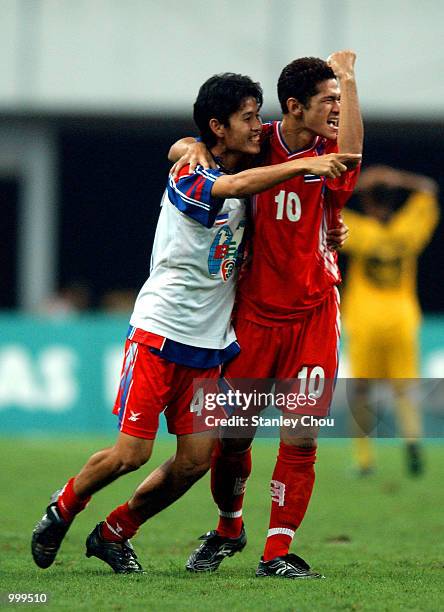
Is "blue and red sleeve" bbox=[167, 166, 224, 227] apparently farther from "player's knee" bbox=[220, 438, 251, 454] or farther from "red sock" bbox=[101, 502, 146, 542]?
"red sock" bbox=[101, 502, 146, 542]

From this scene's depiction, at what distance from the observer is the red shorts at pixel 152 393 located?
21.3 ft

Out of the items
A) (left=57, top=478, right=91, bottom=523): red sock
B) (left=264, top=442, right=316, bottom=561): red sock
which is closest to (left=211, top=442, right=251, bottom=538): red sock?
(left=264, top=442, right=316, bottom=561): red sock

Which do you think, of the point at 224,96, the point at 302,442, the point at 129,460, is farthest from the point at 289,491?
the point at 224,96

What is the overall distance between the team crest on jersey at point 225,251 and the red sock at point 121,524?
1307 millimetres

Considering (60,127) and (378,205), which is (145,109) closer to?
(60,127)

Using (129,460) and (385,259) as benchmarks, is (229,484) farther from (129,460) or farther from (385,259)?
(385,259)

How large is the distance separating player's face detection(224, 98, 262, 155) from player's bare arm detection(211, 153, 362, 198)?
323 millimetres

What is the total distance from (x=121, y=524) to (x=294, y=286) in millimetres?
1531

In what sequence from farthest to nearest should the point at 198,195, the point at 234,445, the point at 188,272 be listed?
the point at 234,445 < the point at 188,272 < the point at 198,195

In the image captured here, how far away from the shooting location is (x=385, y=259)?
1302 cm

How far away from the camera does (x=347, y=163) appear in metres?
6.39

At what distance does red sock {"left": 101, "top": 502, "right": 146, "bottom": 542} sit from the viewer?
676 cm

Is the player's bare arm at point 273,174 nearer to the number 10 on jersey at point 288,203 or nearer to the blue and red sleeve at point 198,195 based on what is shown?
the blue and red sleeve at point 198,195

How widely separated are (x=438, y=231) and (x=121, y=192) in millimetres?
7026
